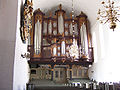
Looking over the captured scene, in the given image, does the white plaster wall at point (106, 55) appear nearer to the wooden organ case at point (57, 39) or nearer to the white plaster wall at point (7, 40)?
the wooden organ case at point (57, 39)

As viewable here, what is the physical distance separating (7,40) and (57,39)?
985 cm

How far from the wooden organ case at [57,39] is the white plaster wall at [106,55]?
3.16ft

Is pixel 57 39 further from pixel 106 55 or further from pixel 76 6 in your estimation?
pixel 106 55

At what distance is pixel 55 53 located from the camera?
1348cm

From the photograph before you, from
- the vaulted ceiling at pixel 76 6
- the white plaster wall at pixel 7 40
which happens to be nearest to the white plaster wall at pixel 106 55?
the vaulted ceiling at pixel 76 6

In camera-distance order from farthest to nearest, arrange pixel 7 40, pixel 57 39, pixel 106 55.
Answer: pixel 57 39 → pixel 106 55 → pixel 7 40

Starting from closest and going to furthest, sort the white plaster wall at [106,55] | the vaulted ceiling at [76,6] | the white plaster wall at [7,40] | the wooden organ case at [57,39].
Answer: the white plaster wall at [7,40], the white plaster wall at [106,55], the vaulted ceiling at [76,6], the wooden organ case at [57,39]

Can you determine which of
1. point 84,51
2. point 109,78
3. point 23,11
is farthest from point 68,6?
point 23,11

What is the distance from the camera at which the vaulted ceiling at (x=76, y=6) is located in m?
13.2

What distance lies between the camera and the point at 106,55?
11.5m

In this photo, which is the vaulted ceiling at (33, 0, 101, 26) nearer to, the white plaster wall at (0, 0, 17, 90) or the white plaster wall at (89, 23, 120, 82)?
the white plaster wall at (89, 23, 120, 82)

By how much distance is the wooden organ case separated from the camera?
1340 cm

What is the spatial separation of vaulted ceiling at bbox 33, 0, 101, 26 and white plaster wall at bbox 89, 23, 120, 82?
118cm

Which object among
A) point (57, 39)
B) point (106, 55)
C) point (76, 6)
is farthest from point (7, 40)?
point (76, 6)
